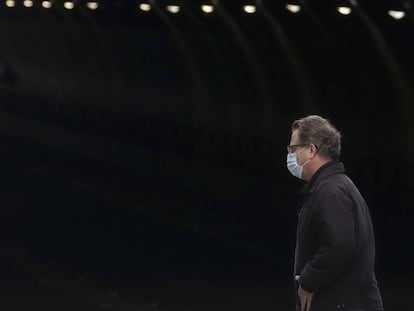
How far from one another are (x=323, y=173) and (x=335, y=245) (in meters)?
0.34

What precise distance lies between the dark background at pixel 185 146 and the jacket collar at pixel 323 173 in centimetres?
624

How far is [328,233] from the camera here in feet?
17.0

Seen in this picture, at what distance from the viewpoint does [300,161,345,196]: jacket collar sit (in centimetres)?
533

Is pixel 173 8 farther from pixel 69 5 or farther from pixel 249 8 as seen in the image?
pixel 69 5

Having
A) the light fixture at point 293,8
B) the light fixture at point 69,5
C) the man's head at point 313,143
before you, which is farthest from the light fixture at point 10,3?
the man's head at point 313,143

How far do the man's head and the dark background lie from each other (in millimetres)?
6267

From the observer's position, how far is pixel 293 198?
19.2 meters

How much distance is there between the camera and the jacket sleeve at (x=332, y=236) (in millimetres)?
5180

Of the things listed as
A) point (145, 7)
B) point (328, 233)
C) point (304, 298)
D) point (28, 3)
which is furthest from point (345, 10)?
point (328, 233)

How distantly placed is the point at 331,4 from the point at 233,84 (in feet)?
20.2

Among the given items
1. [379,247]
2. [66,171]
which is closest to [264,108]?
[66,171]

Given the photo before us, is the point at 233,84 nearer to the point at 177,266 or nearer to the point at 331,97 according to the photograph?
the point at 331,97

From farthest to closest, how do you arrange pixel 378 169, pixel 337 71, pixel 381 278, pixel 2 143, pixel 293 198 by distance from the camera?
pixel 2 143 → pixel 337 71 → pixel 378 169 → pixel 293 198 → pixel 381 278

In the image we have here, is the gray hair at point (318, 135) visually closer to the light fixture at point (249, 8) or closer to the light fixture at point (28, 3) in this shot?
the light fixture at point (249, 8)
